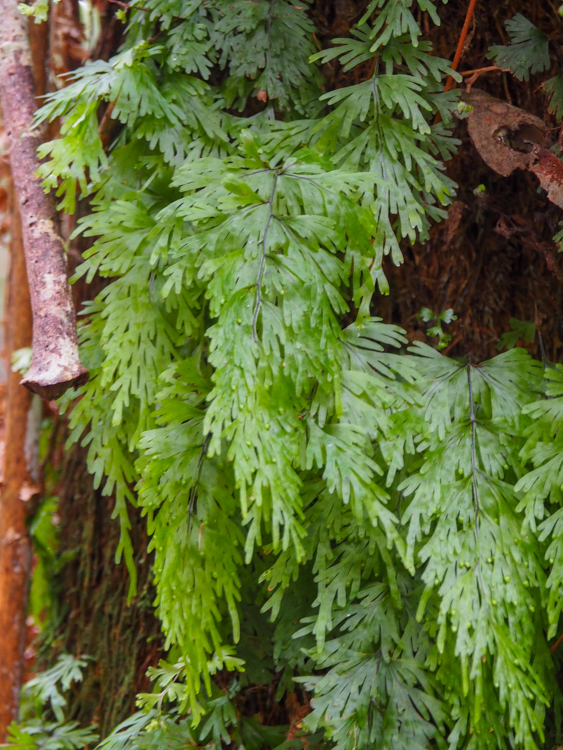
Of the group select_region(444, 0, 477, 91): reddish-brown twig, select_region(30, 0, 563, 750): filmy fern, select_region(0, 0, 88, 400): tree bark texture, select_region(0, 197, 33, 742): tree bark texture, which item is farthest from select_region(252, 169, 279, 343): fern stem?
select_region(0, 197, 33, 742): tree bark texture

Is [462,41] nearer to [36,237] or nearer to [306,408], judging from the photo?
[306,408]

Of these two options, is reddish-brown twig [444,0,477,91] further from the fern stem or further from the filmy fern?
the fern stem

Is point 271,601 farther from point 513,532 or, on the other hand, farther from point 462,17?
point 462,17

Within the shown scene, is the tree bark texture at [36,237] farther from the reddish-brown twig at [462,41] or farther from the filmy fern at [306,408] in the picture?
the reddish-brown twig at [462,41]

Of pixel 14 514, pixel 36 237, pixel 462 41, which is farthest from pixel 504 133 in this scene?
pixel 14 514

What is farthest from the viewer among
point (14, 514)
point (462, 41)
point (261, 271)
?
point (14, 514)
